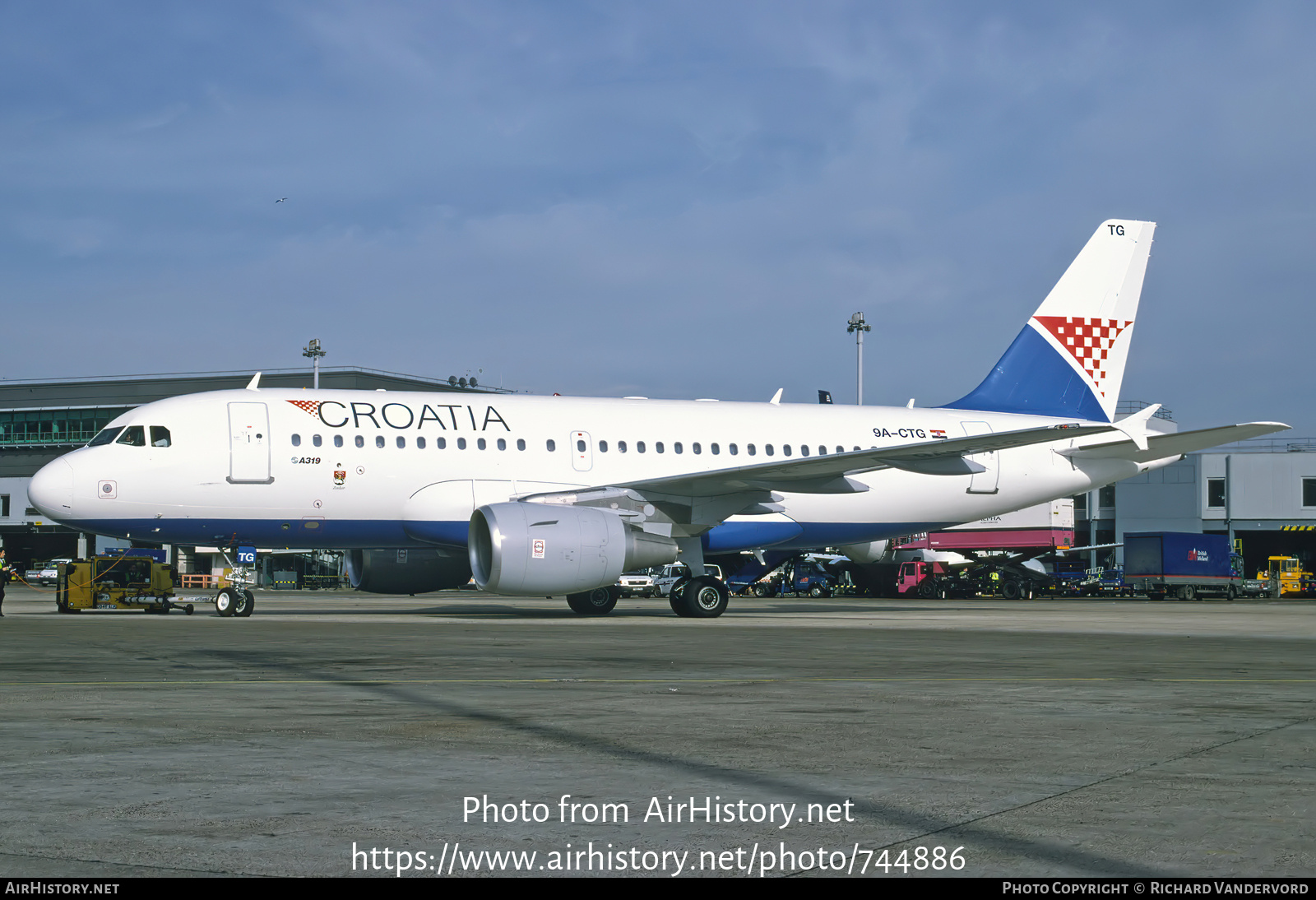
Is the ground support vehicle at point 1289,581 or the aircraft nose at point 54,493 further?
the ground support vehicle at point 1289,581

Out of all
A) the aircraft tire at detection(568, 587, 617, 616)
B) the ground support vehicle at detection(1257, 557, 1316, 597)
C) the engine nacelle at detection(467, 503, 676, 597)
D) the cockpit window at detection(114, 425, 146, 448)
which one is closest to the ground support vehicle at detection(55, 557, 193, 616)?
the cockpit window at detection(114, 425, 146, 448)

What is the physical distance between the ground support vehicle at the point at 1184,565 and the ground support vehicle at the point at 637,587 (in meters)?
19.4

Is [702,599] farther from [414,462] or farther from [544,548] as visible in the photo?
[414,462]

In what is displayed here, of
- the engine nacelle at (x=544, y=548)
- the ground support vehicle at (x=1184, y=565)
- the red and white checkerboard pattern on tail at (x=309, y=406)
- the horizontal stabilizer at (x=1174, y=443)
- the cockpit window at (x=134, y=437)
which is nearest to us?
the engine nacelle at (x=544, y=548)

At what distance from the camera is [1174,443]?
80.4ft

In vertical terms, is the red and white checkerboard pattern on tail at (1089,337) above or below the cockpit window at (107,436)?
above

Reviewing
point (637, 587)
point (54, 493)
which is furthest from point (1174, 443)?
point (637, 587)

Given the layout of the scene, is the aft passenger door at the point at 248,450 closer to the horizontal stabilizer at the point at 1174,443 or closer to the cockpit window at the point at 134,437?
the cockpit window at the point at 134,437

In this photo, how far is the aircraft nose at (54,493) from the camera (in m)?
21.2

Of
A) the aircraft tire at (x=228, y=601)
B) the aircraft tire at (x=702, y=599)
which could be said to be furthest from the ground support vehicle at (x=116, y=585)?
the aircraft tire at (x=702, y=599)

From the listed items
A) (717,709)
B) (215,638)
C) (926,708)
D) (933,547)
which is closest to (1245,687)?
(926,708)

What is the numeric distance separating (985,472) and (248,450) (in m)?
15.1

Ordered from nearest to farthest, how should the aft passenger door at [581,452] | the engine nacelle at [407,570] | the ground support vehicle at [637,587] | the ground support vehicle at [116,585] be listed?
the aft passenger door at [581,452], the engine nacelle at [407,570], the ground support vehicle at [116,585], the ground support vehicle at [637,587]

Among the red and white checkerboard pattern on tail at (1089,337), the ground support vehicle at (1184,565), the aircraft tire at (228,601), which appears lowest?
the ground support vehicle at (1184,565)
